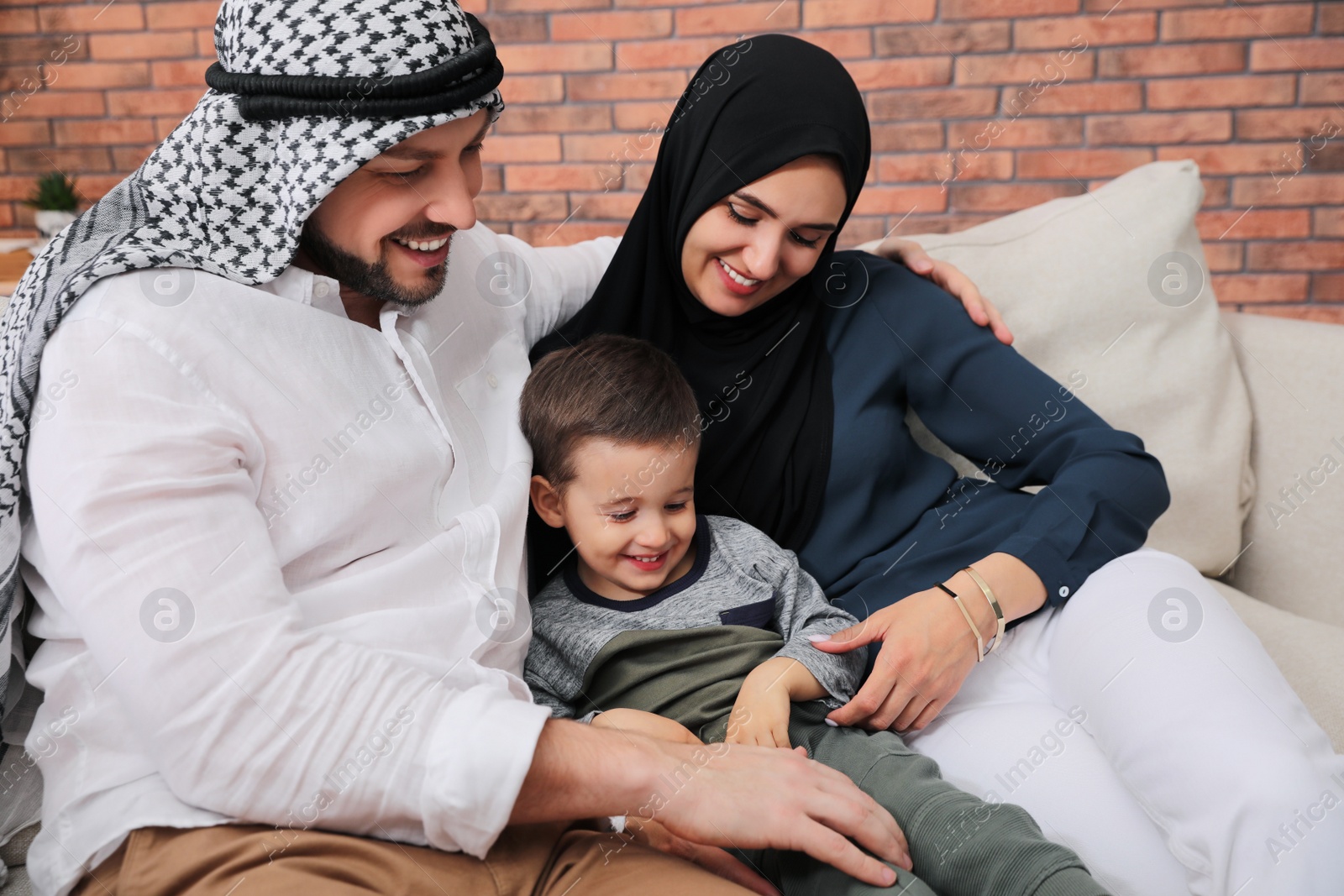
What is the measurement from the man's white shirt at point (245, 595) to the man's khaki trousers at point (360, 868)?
2cm

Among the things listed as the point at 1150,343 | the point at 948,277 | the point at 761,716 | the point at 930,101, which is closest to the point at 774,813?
the point at 761,716

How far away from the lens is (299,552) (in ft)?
3.44

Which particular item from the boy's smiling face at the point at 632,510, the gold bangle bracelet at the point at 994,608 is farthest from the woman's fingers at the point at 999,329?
the boy's smiling face at the point at 632,510

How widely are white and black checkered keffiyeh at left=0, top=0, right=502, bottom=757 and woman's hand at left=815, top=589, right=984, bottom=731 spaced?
79 centimetres

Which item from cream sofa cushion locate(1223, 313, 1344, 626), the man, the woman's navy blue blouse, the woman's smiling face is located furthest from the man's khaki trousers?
cream sofa cushion locate(1223, 313, 1344, 626)

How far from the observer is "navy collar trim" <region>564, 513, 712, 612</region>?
4.40ft

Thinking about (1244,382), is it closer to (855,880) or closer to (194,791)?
(855,880)

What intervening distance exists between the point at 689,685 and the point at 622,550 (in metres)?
0.20

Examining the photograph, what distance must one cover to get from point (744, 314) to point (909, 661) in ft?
1.96

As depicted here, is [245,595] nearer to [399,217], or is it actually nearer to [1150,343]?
[399,217]

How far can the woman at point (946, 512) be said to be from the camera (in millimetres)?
1090

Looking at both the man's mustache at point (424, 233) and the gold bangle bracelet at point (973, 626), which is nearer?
the man's mustache at point (424, 233)

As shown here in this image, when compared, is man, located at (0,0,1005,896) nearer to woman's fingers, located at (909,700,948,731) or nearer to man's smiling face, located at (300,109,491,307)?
man's smiling face, located at (300,109,491,307)

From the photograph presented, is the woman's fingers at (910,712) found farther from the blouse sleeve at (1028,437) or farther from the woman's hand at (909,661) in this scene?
the blouse sleeve at (1028,437)
